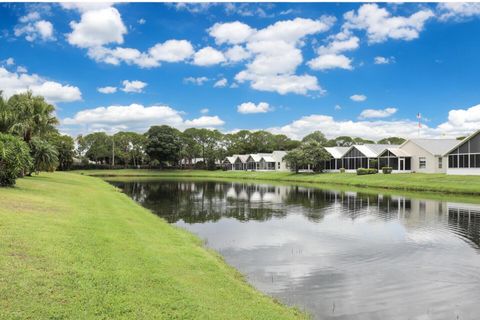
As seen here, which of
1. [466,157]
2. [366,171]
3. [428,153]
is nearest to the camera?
[466,157]

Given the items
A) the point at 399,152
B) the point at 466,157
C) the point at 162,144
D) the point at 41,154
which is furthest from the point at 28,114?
the point at 162,144

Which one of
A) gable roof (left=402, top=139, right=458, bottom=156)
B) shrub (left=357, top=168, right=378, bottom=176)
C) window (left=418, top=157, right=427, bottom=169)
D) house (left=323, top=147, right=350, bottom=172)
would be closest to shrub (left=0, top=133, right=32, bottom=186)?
shrub (left=357, top=168, right=378, bottom=176)

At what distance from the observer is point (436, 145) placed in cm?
6725

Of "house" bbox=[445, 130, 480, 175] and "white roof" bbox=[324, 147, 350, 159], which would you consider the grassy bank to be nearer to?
"house" bbox=[445, 130, 480, 175]

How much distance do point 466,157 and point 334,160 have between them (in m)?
31.9

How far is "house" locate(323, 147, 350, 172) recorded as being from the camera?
271ft

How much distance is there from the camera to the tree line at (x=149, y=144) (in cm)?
3816

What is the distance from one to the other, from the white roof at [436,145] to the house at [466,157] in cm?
839

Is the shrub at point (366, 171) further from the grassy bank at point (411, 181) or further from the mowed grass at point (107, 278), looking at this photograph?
the mowed grass at point (107, 278)

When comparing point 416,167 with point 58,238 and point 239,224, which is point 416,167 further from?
point 58,238

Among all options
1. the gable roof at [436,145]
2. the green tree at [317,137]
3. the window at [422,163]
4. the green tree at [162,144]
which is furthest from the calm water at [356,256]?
the green tree at [317,137]

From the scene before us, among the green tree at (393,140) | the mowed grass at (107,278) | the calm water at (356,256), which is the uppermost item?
the green tree at (393,140)

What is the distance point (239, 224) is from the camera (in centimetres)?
2403

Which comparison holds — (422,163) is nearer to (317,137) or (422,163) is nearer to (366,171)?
(366,171)
